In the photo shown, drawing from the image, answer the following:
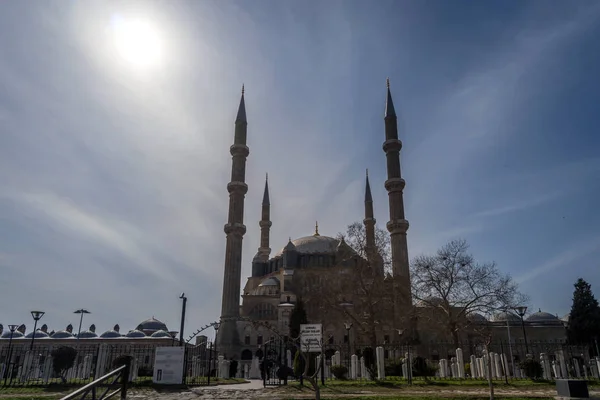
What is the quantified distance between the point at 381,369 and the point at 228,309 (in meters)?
23.6

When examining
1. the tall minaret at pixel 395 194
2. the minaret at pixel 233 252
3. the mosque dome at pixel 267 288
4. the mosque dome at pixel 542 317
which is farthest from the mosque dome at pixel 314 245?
the mosque dome at pixel 542 317

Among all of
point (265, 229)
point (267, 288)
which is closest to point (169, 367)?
point (267, 288)

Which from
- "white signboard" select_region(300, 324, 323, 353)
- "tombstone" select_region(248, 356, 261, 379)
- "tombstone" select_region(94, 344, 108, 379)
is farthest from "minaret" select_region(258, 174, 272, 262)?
→ "white signboard" select_region(300, 324, 323, 353)

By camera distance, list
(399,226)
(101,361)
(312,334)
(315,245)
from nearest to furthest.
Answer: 1. (312,334)
2. (101,361)
3. (399,226)
4. (315,245)

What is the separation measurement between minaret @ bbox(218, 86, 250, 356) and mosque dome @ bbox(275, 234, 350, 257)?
12.0 metres

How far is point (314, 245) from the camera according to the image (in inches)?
2189

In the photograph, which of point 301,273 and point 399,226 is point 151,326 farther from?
point 399,226

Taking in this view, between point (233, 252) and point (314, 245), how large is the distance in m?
16.3

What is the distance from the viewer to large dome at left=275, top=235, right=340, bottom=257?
54.4 m

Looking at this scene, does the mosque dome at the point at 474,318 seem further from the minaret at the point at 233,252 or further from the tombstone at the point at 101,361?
the tombstone at the point at 101,361

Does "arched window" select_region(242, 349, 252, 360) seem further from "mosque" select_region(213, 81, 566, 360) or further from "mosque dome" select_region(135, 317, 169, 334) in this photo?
"mosque dome" select_region(135, 317, 169, 334)

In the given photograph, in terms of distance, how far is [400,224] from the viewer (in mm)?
39188

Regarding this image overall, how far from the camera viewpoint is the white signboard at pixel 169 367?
1581 centimetres

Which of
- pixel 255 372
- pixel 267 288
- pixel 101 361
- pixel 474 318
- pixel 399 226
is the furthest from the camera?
pixel 267 288
